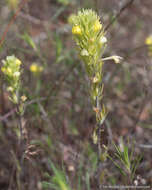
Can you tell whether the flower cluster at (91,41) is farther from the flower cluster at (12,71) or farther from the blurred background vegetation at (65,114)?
the blurred background vegetation at (65,114)

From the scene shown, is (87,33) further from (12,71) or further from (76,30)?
(12,71)

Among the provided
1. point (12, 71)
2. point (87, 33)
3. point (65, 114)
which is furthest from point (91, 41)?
point (65, 114)

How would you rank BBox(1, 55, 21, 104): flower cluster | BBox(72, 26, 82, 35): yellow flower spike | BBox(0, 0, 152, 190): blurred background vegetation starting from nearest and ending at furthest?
BBox(72, 26, 82, 35): yellow flower spike < BBox(1, 55, 21, 104): flower cluster < BBox(0, 0, 152, 190): blurred background vegetation

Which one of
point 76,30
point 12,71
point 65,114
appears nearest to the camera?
point 76,30

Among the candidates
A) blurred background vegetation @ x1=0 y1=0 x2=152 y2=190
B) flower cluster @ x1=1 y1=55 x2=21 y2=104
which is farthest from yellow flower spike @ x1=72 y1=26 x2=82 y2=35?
blurred background vegetation @ x1=0 y1=0 x2=152 y2=190

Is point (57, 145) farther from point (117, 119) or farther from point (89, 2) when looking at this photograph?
point (89, 2)

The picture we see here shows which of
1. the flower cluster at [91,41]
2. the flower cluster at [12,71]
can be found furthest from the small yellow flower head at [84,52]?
the flower cluster at [12,71]

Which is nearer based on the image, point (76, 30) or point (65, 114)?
point (76, 30)

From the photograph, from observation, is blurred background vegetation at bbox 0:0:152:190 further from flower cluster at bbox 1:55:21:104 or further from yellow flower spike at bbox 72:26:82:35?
yellow flower spike at bbox 72:26:82:35
